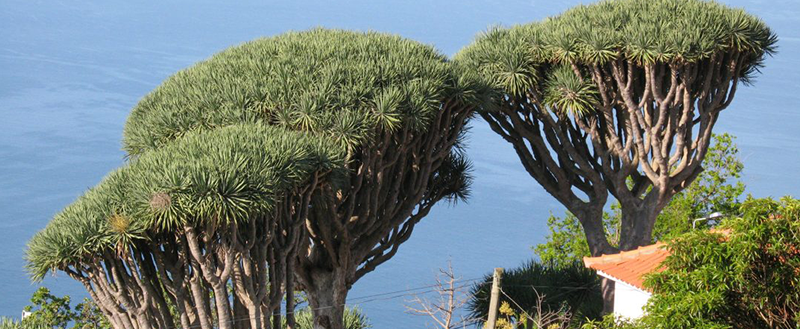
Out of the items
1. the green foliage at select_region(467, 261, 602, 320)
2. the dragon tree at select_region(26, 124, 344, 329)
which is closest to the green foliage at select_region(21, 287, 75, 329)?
the dragon tree at select_region(26, 124, 344, 329)

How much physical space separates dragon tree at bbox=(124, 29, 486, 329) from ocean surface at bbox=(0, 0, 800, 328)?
3844cm

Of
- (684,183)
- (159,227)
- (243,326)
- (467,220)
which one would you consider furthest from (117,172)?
(467,220)

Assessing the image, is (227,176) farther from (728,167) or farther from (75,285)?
(75,285)

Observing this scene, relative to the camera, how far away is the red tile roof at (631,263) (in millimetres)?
14891

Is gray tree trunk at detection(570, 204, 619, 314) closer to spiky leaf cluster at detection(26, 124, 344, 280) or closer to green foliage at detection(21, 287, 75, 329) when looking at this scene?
spiky leaf cluster at detection(26, 124, 344, 280)

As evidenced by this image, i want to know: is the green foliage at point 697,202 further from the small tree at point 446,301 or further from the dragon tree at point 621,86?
the small tree at point 446,301

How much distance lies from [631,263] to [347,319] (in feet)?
28.9

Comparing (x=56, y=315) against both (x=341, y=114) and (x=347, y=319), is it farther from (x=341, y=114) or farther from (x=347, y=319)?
(x=341, y=114)

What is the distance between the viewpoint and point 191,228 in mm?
13688

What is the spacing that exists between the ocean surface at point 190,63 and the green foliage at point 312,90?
38.6 meters

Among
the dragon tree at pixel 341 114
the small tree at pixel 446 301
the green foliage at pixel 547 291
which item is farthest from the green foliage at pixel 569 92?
the green foliage at pixel 547 291

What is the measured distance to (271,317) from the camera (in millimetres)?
15711

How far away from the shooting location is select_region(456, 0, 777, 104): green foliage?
61.8 ft

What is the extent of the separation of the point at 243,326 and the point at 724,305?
7023 millimetres
